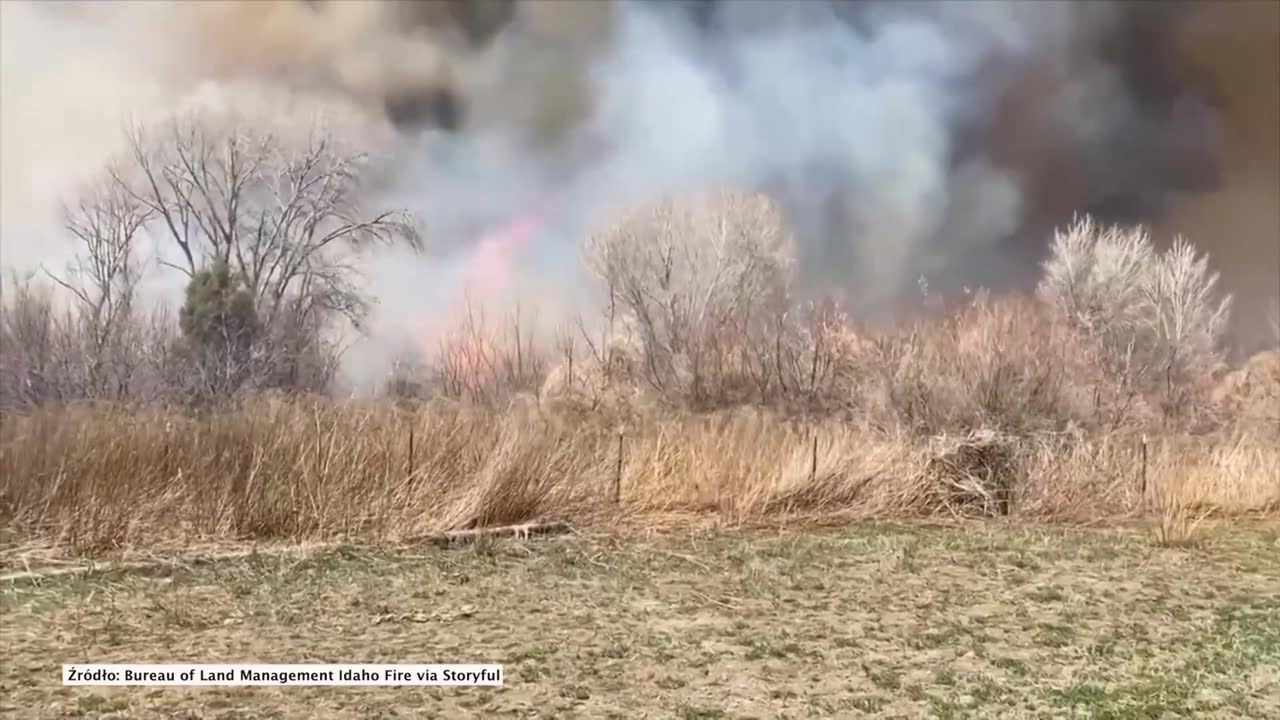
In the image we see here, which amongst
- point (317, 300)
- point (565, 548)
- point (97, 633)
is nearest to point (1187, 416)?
point (565, 548)

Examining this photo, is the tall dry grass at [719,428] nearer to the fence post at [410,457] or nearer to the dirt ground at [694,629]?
the fence post at [410,457]

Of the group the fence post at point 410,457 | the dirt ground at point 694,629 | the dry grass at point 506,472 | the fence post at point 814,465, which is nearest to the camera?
the dirt ground at point 694,629

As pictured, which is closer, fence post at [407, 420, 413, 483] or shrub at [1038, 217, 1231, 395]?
fence post at [407, 420, 413, 483]

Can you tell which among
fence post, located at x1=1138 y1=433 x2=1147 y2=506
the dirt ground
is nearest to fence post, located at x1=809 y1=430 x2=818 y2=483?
→ the dirt ground

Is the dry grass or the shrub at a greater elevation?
the shrub

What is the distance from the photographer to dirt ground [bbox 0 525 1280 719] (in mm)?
2270

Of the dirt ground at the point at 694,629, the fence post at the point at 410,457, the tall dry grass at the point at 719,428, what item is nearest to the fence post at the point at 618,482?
the tall dry grass at the point at 719,428

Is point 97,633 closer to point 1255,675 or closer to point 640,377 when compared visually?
point 1255,675

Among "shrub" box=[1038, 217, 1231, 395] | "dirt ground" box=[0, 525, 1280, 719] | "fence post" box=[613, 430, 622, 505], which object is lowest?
"dirt ground" box=[0, 525, 1280, 719]

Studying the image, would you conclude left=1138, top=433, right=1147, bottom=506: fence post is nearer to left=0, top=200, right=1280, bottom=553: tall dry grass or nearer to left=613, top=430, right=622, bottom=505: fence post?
left=0, top=200, right=1280, bottom=553: tall dry grass

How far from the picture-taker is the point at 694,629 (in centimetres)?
298

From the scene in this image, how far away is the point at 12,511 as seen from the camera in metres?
3.98

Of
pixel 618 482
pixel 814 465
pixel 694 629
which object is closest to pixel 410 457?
pixel 618 482

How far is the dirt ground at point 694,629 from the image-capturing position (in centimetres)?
227
